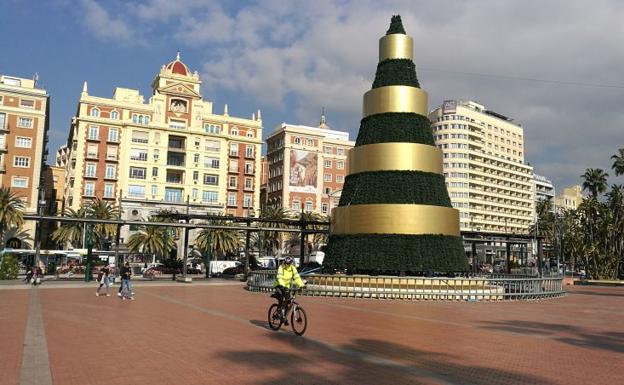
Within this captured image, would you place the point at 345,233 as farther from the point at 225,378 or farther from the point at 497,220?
the point at 497,220

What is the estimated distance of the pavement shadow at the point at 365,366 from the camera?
7.62 m

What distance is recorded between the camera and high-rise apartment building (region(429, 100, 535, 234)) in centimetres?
10294

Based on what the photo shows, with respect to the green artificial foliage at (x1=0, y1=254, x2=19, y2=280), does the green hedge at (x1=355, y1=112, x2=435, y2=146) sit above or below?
above

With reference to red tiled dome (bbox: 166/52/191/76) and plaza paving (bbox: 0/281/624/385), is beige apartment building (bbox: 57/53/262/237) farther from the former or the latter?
plaza paving (bbox: 0/281/624/385)

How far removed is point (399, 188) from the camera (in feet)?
78.8

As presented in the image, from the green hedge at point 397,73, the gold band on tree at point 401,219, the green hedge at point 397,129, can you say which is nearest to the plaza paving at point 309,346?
the gold band on tree at point 401,219

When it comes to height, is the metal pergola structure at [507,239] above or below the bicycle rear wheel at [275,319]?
above

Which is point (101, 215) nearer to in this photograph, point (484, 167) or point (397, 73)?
point (397, 73)

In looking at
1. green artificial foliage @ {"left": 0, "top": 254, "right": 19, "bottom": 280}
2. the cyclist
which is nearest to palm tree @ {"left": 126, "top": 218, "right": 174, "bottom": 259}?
→ green artificial foliage @ {"left": 0, "top": 254, "right": 19, "bottom": 280}

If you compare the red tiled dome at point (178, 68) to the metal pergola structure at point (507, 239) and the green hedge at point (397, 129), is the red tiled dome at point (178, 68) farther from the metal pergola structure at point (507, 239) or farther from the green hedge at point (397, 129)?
the green hedge at point (397, 129)

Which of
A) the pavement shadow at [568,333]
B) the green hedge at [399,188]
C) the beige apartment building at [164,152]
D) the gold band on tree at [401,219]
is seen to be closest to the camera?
the pavement shadow at [568,333]

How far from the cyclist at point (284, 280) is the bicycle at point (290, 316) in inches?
4.8

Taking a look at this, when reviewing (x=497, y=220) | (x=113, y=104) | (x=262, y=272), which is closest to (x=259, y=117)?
(x=113, y=104)

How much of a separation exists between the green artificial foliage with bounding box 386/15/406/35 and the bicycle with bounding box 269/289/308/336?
63.1ft
